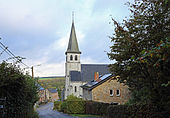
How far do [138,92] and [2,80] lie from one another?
11.6 metres

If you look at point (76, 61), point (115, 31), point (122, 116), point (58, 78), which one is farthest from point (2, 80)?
point (58, 78)

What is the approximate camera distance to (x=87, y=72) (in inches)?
2052

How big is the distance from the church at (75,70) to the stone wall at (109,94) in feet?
77.1

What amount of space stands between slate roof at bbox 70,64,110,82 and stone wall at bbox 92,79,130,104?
77.1 ft

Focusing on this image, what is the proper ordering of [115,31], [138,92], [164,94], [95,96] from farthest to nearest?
1. [95,96]
2. [138,92]
3. [115,31]
4. [164,94]

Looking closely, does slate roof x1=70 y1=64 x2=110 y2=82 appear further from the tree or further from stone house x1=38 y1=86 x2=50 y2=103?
the tree

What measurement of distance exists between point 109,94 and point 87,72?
26.0 m

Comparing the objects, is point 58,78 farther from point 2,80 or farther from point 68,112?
point 2,80

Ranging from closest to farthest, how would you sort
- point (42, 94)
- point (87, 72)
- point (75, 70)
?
point (42, 94) → point (87, 72) → point (75, 70)

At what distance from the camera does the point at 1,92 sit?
243 inches

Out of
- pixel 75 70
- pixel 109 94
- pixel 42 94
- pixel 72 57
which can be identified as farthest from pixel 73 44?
pixel 109 94

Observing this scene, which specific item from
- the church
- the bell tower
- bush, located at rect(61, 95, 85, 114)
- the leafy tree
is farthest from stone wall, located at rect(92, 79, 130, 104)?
the bell tower

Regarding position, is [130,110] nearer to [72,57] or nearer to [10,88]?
[10,88]

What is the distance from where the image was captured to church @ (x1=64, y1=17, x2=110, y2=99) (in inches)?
1949
